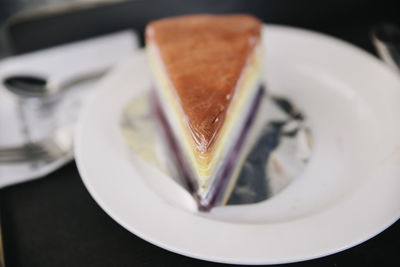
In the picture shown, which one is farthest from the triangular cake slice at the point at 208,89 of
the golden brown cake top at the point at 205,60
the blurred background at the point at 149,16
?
the blurred background at the point at 149,16

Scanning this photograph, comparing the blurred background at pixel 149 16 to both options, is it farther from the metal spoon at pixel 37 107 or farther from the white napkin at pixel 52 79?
the metal spoon at pixel 37 107

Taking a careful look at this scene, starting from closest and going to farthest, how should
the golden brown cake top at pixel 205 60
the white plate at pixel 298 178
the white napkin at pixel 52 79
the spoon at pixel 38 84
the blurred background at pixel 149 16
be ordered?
1. the white plate at pixel 298 178
2. the golden brown cake top at pixel 205 60
3. the white napkin at pixel 52 79
4. the spoon at pixel 38 84
5. the blurred background at pixel 149 16

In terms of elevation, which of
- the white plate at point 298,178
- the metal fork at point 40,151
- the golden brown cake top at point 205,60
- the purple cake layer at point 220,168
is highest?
the golden brown cake top at point 205,60

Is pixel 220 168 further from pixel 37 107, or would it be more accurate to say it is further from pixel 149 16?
pixel 149 16

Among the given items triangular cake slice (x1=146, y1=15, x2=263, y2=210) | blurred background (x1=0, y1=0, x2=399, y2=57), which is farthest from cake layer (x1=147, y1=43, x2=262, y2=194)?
blurred background (x1=0, y1=0, x2=399, y2=57)

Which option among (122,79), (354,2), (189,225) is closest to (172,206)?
(189,225)

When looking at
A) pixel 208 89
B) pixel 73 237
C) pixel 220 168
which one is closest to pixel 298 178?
pixel 220 168

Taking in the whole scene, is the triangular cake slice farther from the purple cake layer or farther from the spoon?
the spoon
